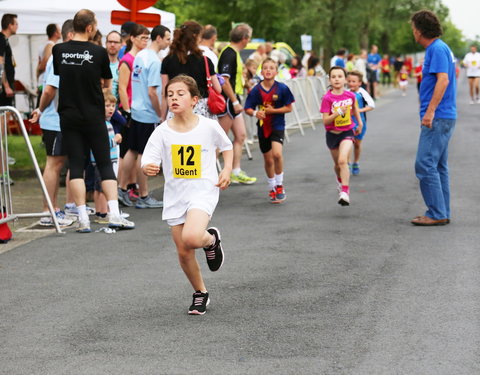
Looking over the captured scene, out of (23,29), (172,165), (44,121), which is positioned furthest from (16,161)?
(172,165)

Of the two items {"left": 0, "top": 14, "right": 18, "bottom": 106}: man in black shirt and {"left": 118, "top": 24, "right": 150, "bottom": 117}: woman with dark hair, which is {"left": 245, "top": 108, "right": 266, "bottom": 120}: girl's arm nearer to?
{"left": 118, "top": 24, "right": 150, "bottom": 117}: woman with dark hair

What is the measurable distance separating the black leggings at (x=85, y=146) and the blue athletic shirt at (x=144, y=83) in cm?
156

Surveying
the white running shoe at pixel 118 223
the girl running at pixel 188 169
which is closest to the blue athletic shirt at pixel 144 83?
the white running shoe at pixel 118 223

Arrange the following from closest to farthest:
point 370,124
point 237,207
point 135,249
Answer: point 135,249 < point 237,207 < point 370,124

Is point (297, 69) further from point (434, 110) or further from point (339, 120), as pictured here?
point (434, 110)

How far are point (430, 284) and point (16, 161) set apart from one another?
31.8ft

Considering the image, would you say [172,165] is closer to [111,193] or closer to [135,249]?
[135,249]

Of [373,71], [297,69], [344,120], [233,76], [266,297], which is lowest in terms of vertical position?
[373,71]

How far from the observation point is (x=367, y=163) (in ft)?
49.0

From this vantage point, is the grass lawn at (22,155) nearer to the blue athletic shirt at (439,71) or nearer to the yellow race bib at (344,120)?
the yellow race bib at (344,120)

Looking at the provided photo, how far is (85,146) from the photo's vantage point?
9148mm

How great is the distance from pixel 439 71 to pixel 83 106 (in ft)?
11.1

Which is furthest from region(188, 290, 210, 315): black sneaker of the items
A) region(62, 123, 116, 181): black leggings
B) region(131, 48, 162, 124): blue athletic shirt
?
region(131, 48, 162, 124): blue athletic shirt

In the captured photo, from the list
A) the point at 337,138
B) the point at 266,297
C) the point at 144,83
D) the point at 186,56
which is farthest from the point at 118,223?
the point at 266,297
